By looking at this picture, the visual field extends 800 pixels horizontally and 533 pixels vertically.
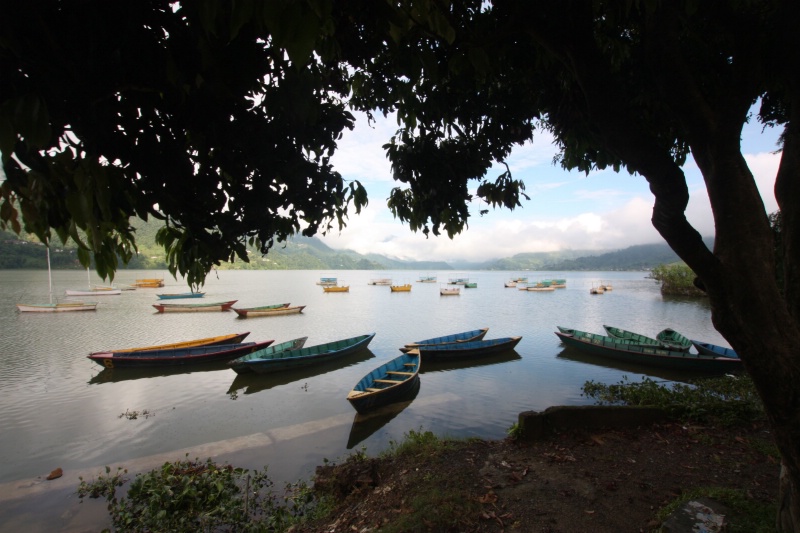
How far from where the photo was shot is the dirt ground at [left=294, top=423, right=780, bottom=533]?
4695 millimetres

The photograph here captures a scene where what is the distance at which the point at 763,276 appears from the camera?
2756mm

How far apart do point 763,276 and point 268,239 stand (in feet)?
11.8

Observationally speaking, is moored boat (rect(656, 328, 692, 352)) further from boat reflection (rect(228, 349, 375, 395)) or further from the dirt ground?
boat reflection (rect(228, 349, 375, 395))

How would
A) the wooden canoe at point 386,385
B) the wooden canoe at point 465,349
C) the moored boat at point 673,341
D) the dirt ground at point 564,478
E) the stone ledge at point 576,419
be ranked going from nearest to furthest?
1. the dirt ground at point 564,478
2. the stone ledge at point 576,419
3. the wooden canoe at point 386,385
4. the moored boat at point 673,341
5. the wooden canoe at point 465,349

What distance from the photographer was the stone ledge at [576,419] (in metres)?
7.38

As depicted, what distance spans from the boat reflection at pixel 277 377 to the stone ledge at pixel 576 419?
11481mm

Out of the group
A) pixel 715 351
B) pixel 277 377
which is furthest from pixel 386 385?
pixel 715 351

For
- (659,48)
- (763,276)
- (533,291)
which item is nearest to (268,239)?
(659,48)

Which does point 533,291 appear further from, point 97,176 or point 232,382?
point 97,176

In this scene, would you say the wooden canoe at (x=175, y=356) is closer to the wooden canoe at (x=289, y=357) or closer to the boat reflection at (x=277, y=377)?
the wooden canoe at (x=289, y=357)

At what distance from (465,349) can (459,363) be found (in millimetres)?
748

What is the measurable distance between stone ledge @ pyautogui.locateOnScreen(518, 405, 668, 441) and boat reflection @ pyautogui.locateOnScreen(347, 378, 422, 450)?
480 centimetres

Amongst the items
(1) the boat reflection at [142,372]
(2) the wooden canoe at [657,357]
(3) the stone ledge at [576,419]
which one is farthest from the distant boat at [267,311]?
(3) the stone ledge at [576,419]

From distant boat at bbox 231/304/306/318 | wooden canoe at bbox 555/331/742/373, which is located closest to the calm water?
wooden canoe at bbox 555/331/742/373
